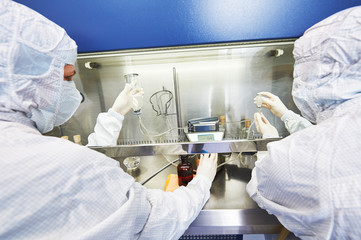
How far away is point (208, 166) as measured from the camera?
0.79 m

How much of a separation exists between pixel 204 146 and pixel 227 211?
1.00ft

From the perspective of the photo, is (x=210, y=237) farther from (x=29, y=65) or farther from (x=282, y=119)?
(x=29, y=65)

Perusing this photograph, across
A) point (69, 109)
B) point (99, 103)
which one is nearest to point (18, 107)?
point (69, 109)

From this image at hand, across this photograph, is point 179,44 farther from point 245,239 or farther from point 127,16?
point 245,239

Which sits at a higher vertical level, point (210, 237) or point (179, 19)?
point (179, 19)

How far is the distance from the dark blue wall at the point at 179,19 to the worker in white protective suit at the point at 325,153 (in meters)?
0.18

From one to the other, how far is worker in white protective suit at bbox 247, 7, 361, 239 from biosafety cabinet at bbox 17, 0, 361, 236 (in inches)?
7.9

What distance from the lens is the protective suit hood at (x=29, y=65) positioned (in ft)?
1.24

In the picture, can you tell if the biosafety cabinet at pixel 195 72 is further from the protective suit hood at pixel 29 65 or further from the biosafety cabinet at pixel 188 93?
the protective suit hood at pixel 29 65

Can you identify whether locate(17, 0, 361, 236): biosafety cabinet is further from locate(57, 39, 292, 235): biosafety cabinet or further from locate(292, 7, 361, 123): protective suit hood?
locate(292, 7, 361, 123): protective suit hood

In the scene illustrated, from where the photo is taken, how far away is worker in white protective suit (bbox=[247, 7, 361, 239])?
13.9 inches

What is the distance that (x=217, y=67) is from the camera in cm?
121

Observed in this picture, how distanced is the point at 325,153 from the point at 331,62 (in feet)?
1.04

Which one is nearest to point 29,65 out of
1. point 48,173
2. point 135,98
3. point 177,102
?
point 48,173
